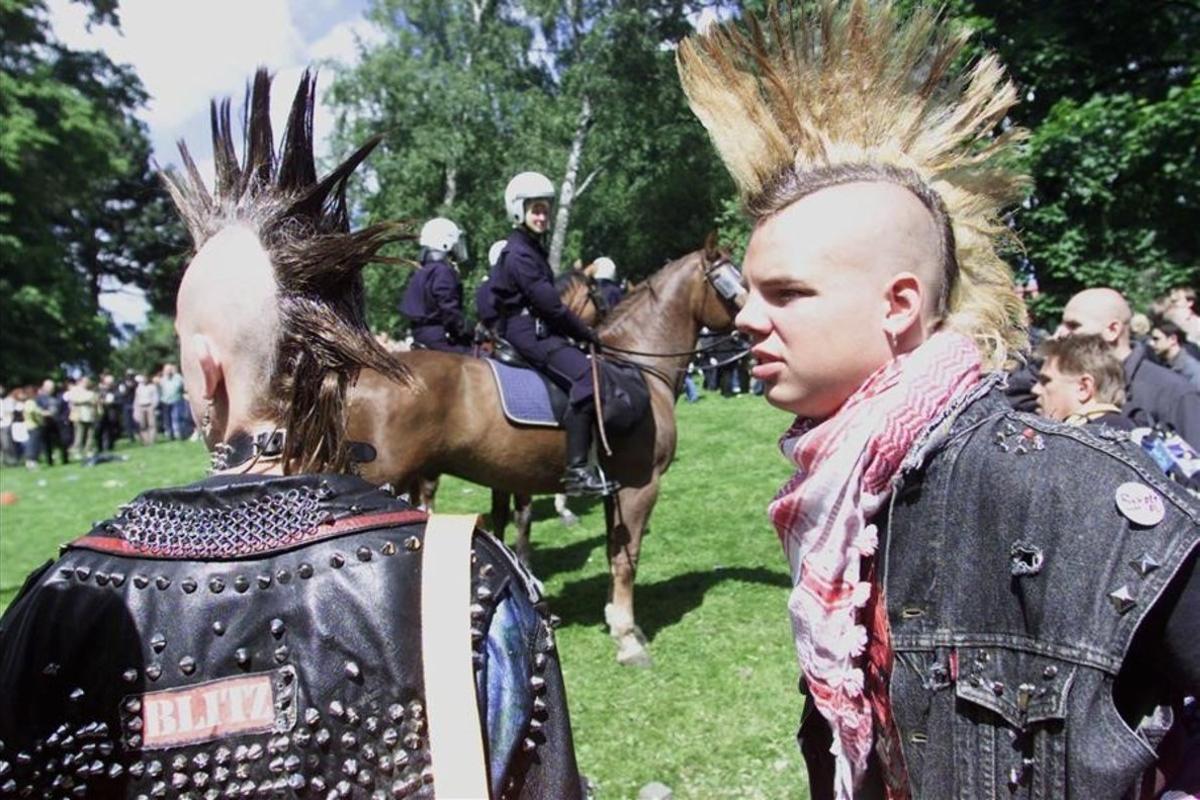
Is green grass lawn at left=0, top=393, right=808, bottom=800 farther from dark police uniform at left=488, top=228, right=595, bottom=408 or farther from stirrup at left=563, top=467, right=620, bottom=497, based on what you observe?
dark police uniform at left=488, top=228, right=595, bottom=408

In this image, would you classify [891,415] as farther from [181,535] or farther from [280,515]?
[181,535]

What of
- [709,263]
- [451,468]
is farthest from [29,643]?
[709,263]

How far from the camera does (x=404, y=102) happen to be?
32.2 m

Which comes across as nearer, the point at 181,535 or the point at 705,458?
the point at 181,535

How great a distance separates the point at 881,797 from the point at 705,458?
35.1 feet

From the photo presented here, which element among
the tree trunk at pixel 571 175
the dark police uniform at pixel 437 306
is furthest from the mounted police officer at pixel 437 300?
the tree trunk at pixel 571 175

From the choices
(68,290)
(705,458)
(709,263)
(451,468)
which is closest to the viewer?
(451,468)

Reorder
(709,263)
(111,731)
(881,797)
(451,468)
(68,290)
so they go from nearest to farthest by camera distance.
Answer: (111,731) < (881,797) < (451,468) < (709,263) < (68,290)

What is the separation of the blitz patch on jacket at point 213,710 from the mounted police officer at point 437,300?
693 centimetres

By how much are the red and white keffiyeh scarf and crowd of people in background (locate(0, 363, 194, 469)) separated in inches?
742

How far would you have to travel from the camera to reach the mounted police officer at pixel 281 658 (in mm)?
1386

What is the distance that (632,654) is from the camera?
585 cm

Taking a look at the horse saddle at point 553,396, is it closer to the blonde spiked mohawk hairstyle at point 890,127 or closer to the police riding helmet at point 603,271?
the blonde spiked mohawk hairstyle at point 890,127

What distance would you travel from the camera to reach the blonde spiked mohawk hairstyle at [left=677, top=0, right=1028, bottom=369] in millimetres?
1625
